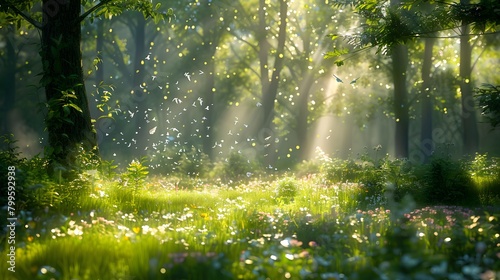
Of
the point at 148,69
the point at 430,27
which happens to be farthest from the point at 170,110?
the point at 430,27

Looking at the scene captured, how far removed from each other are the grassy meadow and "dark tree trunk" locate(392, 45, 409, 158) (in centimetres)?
891

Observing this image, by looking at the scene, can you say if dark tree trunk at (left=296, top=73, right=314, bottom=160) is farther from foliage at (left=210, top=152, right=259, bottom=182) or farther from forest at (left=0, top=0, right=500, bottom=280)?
foliage at (left=210, top=152, right=259, bottom=182)

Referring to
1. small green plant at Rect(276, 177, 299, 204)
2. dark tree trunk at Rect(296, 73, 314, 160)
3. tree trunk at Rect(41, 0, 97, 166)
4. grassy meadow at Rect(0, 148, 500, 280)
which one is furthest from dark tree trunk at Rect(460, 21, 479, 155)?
tree trunk at Rect(41, 0, 97, 166)

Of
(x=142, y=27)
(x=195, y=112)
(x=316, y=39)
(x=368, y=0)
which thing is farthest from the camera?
(x=195, y=112)

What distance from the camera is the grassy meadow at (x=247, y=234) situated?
4.46 metres

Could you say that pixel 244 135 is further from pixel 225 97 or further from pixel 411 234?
pixel 411 234

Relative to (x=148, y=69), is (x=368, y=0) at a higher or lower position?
lower

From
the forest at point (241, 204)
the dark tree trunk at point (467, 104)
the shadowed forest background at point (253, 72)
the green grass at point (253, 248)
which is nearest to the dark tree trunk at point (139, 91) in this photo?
the shadowed forest background at point (253, 72)

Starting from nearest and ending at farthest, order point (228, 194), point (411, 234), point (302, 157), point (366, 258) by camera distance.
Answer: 1. point (411, 234)
2. point (366, 258)
3. point (228, 194)
4. point (302, 157)

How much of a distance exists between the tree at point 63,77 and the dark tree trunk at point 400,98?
1329 centimetres

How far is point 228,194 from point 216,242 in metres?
6.84

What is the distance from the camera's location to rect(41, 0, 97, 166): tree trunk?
31.7 feet

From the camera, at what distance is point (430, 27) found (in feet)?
31.2

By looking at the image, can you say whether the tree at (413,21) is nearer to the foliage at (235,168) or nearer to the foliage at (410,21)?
the foliage at (410,21)
